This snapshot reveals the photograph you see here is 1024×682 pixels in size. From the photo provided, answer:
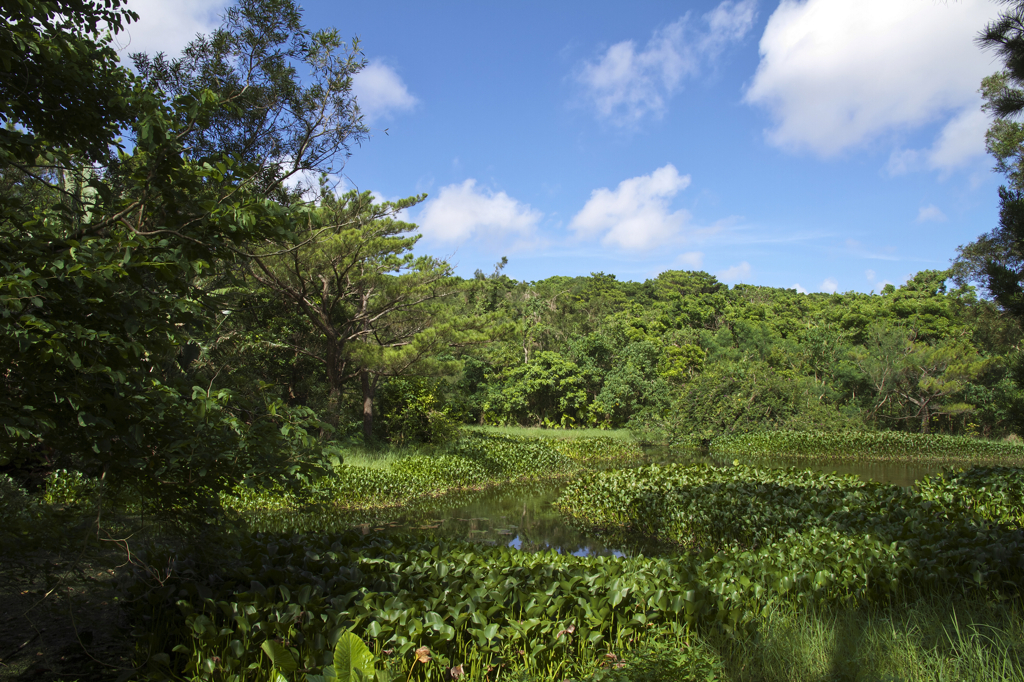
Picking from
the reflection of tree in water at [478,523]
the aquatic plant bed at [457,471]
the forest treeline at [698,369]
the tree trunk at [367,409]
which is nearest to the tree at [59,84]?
the aquatic plant bed at [457,471]

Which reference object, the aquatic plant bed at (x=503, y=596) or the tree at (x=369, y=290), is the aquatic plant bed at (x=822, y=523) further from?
the tree at (x=369, y=290)

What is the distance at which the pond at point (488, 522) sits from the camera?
26.9 ft

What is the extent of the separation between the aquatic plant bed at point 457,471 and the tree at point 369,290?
2.54 metres

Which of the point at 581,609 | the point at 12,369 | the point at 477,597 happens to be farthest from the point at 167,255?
the point at 581,609

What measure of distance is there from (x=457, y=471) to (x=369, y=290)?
16.5ft

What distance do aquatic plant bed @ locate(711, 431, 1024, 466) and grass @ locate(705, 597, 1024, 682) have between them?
1557 centimetres

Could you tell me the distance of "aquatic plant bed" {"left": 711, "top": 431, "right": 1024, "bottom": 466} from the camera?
18.0 meters

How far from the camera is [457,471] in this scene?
1277 centimetres

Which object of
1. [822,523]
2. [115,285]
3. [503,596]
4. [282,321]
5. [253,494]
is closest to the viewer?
[115,285]

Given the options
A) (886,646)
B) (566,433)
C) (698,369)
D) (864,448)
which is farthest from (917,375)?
(886,646)

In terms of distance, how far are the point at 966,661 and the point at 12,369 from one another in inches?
192

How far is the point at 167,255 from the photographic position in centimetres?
276

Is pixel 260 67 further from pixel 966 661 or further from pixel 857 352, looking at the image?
pixel 857 352

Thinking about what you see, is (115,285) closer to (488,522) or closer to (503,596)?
(503,596)
